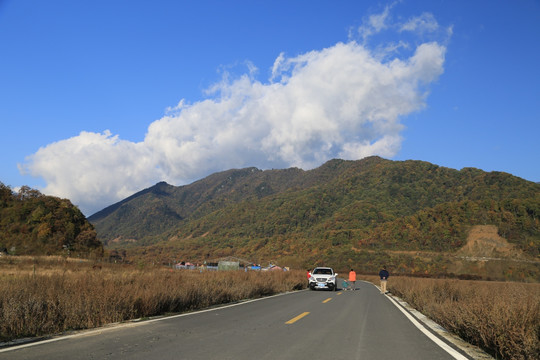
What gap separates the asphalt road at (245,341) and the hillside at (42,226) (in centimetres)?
6258

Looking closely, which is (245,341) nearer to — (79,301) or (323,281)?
(79,301)

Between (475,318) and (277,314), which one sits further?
(277,314)

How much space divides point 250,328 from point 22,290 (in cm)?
530

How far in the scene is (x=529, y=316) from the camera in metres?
6.62

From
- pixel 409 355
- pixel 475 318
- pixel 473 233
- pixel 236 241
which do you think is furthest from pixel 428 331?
pixel 236 241

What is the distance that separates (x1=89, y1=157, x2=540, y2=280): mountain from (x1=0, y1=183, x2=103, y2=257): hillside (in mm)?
46197

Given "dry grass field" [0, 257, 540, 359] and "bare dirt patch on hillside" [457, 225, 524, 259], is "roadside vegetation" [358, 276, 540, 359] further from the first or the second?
"bare dirt patch on hillside" [457, 225, 524, 259]

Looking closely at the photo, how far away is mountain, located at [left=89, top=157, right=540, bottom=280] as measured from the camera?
3401 inches

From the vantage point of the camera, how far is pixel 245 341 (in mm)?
7508

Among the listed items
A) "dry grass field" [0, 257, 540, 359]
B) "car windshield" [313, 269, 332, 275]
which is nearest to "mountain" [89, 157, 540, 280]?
"car windshield" [313, 269, 332, 275]

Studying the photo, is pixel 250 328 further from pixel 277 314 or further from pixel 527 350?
pixel 527 350

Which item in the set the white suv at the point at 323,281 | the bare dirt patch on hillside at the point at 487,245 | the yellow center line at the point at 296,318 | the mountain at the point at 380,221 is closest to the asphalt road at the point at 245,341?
the yellow center line at the point at 296,318

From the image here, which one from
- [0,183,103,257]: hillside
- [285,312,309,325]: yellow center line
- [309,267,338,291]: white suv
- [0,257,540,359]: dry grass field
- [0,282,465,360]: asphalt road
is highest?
[0,183,103,257]: hillside

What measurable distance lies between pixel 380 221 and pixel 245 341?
377 ft
